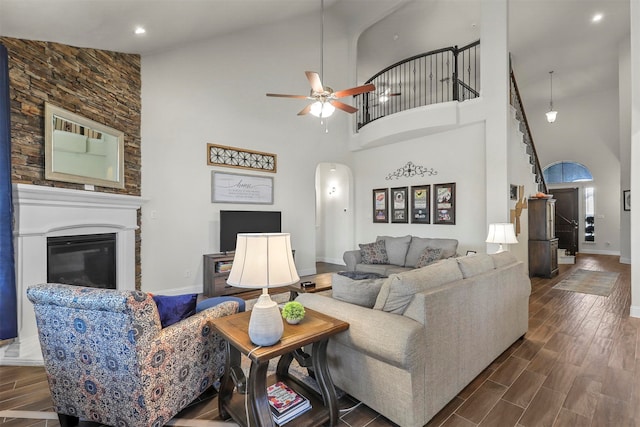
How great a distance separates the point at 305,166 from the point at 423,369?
16.3 feet

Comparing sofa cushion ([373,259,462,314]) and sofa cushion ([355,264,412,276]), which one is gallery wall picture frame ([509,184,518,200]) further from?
sofa cushion ([373,259,462,314])

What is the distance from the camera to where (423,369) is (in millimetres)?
1700

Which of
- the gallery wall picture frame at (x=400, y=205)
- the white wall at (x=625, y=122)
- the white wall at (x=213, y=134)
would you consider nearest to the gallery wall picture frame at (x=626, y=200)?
the white wall at (x=625, y=122)

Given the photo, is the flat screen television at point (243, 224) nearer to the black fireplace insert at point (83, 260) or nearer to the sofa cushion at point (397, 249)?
the black fireplace insert at point (83, 260)

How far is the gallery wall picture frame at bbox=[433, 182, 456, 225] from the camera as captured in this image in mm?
5492

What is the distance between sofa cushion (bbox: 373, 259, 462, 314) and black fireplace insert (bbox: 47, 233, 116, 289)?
132 inches

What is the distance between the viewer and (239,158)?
533 cm

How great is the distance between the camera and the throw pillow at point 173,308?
1823 mm

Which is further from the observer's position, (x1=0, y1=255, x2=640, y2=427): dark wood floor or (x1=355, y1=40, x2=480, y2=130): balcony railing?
(x1=355, y1=40, x2=480, y2=130): balcony railing

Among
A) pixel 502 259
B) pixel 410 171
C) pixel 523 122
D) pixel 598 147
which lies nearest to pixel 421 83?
pixel 523 122

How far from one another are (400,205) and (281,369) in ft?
15.7

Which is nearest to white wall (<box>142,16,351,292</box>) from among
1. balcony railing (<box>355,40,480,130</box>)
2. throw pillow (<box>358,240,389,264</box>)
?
balcony railing (<box>355,40,480,130</box>)

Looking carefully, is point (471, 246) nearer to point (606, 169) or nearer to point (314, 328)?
point (314, 328)

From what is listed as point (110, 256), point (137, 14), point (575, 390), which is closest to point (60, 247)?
point (110, 256)
